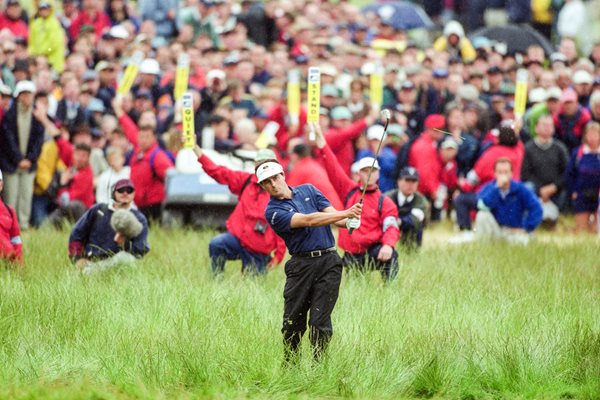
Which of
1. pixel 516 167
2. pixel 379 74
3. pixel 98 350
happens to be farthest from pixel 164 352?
pixel 516 167

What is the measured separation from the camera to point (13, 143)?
20.3m

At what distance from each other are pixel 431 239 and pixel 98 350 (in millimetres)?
8282

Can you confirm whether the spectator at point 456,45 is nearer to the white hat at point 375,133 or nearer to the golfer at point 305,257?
the white hat at point 375,133

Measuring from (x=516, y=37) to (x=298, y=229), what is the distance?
54.3 feet

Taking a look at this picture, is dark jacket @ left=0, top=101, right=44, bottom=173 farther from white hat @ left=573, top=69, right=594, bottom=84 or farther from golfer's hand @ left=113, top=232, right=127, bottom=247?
white hat @ left=573, top=69, right=594, bottom=84

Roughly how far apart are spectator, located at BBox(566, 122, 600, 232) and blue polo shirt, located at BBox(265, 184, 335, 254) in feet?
31.9

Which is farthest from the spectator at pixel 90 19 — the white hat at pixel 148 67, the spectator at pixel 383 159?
the spectator at pixel 383 159

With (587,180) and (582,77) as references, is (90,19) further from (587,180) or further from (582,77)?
(587,180)

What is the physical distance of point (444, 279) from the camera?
51.9 ft

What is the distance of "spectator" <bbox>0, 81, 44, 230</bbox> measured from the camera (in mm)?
20344

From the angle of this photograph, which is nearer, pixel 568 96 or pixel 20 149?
pixel 20 149

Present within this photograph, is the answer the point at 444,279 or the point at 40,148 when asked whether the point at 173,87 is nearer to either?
the point at 40,148

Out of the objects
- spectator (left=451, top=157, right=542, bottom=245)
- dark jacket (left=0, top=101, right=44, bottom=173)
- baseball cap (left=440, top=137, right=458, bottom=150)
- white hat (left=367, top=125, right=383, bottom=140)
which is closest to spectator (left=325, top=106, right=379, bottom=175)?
white hat (left=367, top=125, right=383, bottom=140)

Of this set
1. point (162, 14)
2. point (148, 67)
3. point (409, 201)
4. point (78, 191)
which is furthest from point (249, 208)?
point (162, 14)
